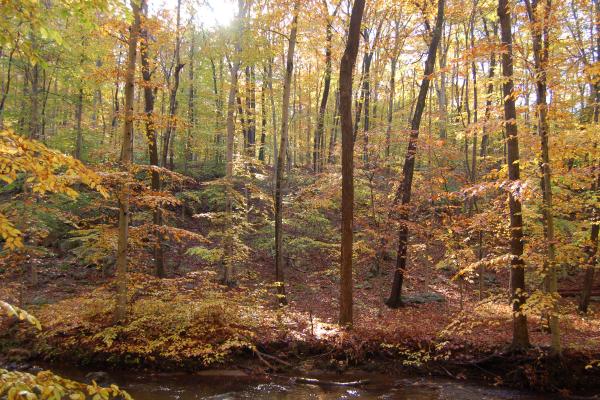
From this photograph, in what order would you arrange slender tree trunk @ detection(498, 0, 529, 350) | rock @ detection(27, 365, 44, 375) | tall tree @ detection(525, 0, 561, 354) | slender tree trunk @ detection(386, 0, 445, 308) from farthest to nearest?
1. slender tree trunk @ detection(386, 0, 445, 308)
2. rock @ detection(27, 365, 44, 375)
3. slender tree trunk @ detection(498, 0, 529, 350)
4. tall tree @ detection(525, 0, 561, 354)

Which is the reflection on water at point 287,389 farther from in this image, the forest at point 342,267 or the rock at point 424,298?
the rock at point 424,298

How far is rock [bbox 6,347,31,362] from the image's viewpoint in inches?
370

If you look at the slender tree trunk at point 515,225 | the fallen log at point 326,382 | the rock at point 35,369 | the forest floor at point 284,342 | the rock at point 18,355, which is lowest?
the fallen log at point 326,382

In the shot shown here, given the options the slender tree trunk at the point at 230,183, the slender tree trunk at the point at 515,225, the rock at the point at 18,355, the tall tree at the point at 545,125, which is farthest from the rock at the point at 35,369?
the tall tree at the point at 545,125

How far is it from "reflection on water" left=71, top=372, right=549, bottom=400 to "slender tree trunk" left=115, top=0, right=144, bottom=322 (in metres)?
1.77

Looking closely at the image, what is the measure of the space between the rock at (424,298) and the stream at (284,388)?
585 cm

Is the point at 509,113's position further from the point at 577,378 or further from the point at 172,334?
the point at 172,334

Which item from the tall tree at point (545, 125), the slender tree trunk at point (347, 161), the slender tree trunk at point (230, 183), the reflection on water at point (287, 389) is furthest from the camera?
the slender tree trunk at point (230, 183)

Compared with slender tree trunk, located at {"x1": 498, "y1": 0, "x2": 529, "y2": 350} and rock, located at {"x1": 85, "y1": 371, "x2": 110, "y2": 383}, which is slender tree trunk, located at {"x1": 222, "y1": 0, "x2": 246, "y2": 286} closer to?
rock, located at {"x1": 85, "y1": 371, "x2": 110, "y2": 383}

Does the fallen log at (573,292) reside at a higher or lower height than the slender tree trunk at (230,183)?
lower

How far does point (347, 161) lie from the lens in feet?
33.3

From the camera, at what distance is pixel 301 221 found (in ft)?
54.7

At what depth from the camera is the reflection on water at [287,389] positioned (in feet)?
25.5

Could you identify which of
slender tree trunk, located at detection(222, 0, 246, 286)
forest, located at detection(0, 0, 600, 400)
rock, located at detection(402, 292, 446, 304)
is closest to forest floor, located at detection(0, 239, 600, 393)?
forest, located at detection(0, 0, 600, 400)
